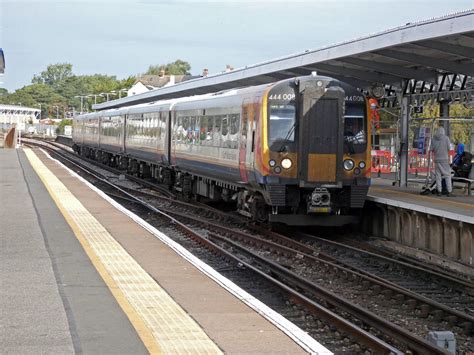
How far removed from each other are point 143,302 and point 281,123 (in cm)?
774

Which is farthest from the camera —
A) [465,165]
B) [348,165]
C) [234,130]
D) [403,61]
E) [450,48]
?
[465,165]

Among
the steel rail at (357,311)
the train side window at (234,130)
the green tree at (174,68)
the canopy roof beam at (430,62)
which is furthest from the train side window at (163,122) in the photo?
the green tree at (174,68)

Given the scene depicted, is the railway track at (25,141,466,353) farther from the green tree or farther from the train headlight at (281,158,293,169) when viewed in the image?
the green tree

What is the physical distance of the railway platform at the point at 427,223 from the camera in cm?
1297

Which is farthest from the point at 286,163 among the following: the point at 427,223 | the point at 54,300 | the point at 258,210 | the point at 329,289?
the point at 54,300

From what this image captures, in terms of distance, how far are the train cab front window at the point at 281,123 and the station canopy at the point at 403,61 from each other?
223 centimetres

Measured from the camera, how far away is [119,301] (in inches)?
309

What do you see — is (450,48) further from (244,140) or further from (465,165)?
(465,165)

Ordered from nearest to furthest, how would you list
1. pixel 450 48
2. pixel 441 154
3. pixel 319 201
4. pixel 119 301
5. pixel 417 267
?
pixel 119 301, pixel 417 267, pixel 450 48, pixel 319 201, pixel 441 154

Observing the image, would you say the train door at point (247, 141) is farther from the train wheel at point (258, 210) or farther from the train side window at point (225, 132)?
the train side window at point (225, 132)

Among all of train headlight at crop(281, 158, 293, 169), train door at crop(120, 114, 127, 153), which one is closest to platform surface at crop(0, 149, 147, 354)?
train headlight at crop(281, 158, 293, 169)

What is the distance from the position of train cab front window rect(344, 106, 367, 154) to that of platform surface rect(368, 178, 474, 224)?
1.24 metres

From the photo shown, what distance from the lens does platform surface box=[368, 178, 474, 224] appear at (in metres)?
13.3

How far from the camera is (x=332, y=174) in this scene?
15211mm
